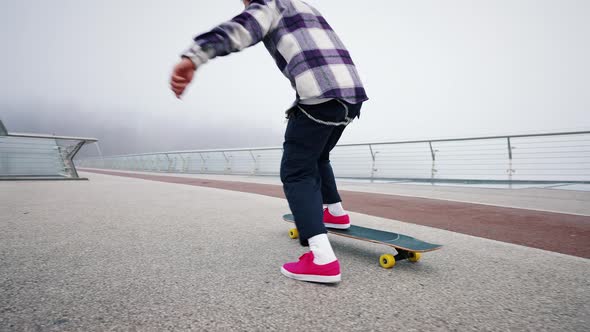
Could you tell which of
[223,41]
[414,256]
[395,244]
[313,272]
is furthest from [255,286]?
[223,41]

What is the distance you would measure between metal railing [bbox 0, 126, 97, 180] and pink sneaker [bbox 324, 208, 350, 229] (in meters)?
7.87

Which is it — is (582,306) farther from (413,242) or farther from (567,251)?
(567,251)

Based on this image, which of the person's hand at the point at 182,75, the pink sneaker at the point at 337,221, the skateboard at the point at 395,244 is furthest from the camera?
the pink sneaker at the point at 337,221

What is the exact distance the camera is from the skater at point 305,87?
4.50 feet

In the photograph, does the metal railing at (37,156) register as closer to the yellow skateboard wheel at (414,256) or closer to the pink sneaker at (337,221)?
the pink sneaker at (337,221)

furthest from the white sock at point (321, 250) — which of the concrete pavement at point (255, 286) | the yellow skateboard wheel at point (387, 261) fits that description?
the yellow skateboard wheel at point (387, 261)

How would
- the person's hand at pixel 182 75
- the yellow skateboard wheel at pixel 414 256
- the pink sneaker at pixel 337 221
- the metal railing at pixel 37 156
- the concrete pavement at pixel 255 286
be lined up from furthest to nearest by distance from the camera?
the metal railing at pixel 37 156 → the pink sneaker at pixel 337 221 → the yellow skateboard wheel at pixel 414 256 → the person's hand at pixel 182 75 → the concrete pavement at pixel 255 286

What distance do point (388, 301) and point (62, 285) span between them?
4.29 ft

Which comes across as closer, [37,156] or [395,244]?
[395,244]

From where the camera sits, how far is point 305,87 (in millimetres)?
1419

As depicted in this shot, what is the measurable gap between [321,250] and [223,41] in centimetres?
101

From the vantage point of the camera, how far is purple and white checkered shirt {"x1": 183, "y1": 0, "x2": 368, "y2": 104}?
1333 mm

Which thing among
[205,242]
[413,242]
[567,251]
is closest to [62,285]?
[205,242]

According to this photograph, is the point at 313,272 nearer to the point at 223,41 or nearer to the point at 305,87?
the point at 305,87
